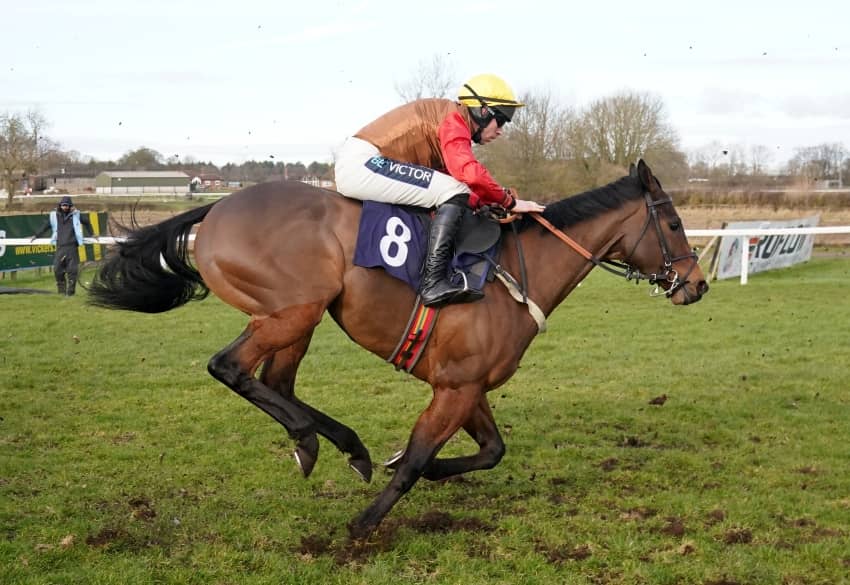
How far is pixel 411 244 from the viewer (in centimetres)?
448

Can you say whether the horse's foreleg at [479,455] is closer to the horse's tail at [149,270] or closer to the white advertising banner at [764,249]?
the horse's tail at [149,270]

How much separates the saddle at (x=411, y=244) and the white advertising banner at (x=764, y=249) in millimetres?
12552

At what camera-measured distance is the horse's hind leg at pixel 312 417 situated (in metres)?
4.73

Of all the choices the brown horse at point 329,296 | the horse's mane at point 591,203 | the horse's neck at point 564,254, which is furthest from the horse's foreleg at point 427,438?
the horse's mane at point 591,203

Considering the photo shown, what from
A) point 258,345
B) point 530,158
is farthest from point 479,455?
point 530,158

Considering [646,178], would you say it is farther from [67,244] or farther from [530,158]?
[530,158]

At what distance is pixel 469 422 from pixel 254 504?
138cm

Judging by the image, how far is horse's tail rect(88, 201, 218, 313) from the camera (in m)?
4.84

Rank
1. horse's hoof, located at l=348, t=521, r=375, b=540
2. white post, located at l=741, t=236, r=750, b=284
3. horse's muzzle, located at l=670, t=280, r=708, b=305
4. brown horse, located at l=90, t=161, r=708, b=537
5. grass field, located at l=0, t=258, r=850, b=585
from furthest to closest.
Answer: white post, located at l=741, t=236, r=750, b=284
horse's muzzle, located at l=670, t=280, r=708, b=305
brown horse, located at l=90, t=161, r=708, b=537
horse's hoof, located at l=348, t=521, r=375, b=540
grass field, located at l=0, t=258, r=850, b=585

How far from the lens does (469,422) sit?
4.93 metres

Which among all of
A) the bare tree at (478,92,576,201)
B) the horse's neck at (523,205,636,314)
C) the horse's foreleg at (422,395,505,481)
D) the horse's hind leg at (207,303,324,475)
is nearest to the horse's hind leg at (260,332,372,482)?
the horse's hind leg at (207,303,324,475)

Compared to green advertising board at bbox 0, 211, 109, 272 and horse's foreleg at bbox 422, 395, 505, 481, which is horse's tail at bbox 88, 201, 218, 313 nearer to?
horse's foreleg at bbox 422, 395, 505, 481

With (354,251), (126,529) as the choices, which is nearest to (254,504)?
(126,529)

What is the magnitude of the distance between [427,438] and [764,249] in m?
15.4
